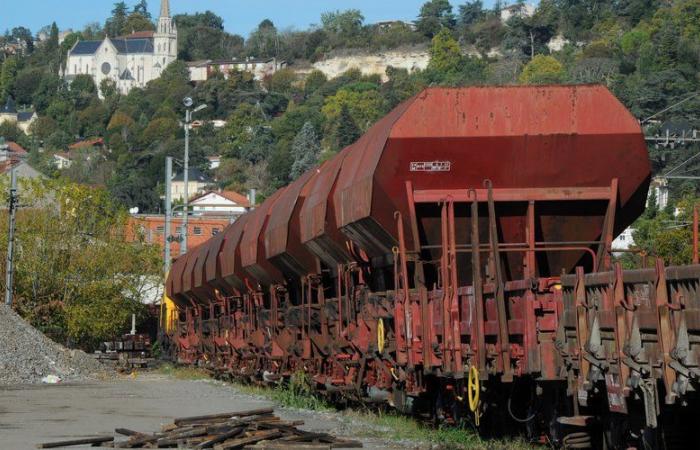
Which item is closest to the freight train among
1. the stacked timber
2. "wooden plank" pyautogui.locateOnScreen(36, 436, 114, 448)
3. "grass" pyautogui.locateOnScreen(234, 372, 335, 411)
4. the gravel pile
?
"grass" pyautogui.locateOnScreen(234, 372, 335, 411)

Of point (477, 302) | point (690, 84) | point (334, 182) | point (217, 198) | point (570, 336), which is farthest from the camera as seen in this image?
point (217, 198)

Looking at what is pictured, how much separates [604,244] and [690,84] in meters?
115

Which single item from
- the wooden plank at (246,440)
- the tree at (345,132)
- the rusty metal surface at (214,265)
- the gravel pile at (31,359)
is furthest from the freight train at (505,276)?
the tree at (345,132)

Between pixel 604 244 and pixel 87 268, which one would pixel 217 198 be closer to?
pixel 87 268

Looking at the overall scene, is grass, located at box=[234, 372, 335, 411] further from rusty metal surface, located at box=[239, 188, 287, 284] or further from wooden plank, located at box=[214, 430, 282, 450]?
wooden plank, located at box=[214, 430, 282, 450]

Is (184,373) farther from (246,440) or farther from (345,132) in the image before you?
(345,132)

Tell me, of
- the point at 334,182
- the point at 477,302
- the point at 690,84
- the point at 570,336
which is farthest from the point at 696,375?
the point at 690,84

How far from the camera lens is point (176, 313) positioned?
4609cm

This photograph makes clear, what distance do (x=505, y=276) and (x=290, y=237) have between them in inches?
312

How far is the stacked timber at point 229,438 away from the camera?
14.8m

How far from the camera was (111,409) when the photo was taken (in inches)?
918

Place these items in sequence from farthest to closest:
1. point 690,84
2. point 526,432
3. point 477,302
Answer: point 690,84, point 526,432, point 477,302

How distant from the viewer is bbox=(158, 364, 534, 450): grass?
14422 millimetres

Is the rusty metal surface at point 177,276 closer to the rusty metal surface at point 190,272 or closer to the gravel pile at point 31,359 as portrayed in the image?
the rusty metal surface at point 190,272
